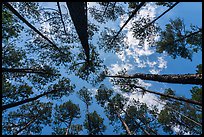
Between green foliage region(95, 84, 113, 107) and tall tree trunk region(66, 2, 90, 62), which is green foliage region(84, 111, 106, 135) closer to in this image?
green foliage region(95, 84, 113, 107)

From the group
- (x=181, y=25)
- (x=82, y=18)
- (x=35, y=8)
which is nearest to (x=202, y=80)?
(x=82, y=18)

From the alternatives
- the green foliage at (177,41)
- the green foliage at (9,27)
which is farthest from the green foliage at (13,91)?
the green foliage at (177,41)

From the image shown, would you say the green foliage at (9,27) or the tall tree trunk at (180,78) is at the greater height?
the green foliage at (9,27)

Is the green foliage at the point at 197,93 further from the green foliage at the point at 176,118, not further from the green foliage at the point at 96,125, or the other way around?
the green foliage at the point at 96,125

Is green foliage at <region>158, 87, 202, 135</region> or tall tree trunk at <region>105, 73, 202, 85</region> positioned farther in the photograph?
green foliage at <region>158, 87, 202, 135</region>

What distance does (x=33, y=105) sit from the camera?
47.7 feet

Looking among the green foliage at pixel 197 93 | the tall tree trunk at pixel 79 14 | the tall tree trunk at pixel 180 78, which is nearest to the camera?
the tall tree trunk at pixel 180 78

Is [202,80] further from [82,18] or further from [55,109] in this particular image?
[55,109]

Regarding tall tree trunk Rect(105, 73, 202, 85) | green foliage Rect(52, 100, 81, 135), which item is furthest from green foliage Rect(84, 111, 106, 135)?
tall tree trunk Rect(105, 73, 202, 85)

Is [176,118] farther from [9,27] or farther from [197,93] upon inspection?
[9,27]

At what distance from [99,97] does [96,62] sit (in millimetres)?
5222

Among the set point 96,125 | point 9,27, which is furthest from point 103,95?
point 9,27

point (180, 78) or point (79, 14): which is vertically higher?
point (79, 14)

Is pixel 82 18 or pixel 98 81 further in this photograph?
pixel 98 81
